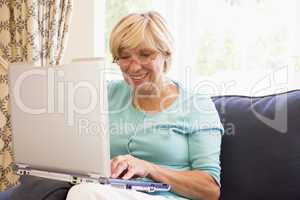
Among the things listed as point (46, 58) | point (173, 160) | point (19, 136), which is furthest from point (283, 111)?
point (46, 58)

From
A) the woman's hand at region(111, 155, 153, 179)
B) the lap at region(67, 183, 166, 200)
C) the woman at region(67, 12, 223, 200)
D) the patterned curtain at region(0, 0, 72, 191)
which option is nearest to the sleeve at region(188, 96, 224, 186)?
the woman at region(67, 12, 223, 200)

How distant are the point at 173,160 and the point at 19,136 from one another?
524 millimetres

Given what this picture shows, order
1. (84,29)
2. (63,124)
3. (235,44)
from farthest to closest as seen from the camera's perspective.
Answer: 1. (84,29)
2. (235,44)
3. (63,124)

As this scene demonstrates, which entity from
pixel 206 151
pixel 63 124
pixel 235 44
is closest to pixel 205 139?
pixel 206 151

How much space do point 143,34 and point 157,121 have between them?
33cm

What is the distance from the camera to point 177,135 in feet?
5.08

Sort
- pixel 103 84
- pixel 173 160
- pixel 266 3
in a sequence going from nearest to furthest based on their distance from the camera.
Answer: pixel 103 84
pixel 173 160
pixel 266 3

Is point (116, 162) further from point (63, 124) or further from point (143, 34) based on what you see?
point (143, 34)

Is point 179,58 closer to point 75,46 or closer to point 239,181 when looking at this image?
point 75,46

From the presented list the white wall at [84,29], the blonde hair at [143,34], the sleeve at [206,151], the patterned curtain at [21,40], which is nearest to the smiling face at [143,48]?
the blonde hair at [143,34]

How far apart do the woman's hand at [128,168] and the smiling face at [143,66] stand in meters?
0.38

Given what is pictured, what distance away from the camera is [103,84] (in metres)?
1.12

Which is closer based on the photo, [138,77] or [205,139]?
[205,139]

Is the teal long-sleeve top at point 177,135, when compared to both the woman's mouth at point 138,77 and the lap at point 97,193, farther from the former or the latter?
the lap at point 97,193
